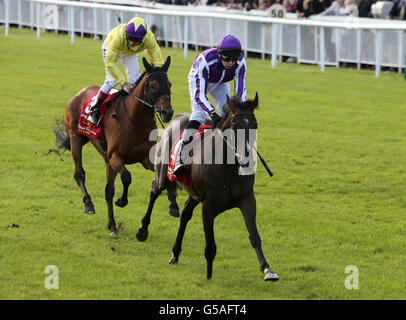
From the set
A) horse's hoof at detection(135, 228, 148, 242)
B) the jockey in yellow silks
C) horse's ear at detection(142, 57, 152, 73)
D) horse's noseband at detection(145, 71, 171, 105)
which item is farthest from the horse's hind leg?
horse's ear at detection(142, 57, 152, 73)

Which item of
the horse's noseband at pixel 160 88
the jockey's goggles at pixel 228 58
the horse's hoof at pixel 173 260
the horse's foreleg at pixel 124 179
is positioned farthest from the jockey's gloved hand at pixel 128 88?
the horse's hoof at pixel 173 260

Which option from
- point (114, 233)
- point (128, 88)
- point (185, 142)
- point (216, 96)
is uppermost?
point (216, 96)

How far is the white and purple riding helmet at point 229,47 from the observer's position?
256 inches

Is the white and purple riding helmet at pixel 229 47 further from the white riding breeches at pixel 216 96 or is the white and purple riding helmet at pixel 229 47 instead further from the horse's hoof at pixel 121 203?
the horse's hoof at pixel 121 203

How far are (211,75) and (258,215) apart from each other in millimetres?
2259

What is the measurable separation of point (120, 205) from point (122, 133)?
754 mm

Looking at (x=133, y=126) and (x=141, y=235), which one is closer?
(x=141, y=235)

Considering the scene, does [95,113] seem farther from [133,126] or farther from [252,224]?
[252,224]

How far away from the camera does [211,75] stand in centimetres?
693

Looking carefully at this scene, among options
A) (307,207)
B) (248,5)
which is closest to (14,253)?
(307,207)

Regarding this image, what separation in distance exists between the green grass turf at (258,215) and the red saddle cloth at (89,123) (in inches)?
32.3

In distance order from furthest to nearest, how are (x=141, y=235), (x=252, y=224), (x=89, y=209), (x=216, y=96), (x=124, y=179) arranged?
(x=89, y=209) < (x=124, y=179) < (x=141, y=235) < (x=216, y=96) < (x=252, y=224)

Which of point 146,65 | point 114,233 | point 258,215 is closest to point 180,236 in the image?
point 114,233
